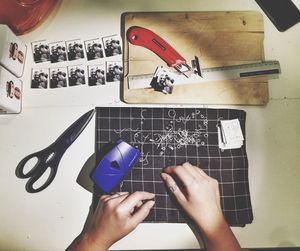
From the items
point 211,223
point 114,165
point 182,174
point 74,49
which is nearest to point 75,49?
point 74,49

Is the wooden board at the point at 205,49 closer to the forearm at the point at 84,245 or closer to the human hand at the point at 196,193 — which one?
the human hand at the point at 196,193

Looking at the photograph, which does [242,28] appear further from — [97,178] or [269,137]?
[97,178]

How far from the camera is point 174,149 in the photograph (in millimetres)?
979

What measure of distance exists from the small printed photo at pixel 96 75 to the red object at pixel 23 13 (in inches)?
7.7

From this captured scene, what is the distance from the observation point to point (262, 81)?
1005mm

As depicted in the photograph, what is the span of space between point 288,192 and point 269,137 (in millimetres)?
150

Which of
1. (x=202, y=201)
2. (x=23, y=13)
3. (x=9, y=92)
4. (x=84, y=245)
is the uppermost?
(x=23, y=13)

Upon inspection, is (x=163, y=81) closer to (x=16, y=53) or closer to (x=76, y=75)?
(x=76, y=75)

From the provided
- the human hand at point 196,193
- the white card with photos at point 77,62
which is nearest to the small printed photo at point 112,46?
the white card with photos at point 77,62

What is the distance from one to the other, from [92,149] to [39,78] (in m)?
0.24

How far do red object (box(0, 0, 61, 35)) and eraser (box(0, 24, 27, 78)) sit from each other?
6cm

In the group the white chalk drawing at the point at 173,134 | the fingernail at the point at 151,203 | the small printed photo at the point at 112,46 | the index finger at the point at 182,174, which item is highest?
the small printed photo at the point at 112,46

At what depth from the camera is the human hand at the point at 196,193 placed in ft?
3.02

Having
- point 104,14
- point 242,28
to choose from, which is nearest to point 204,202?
point 242,28
